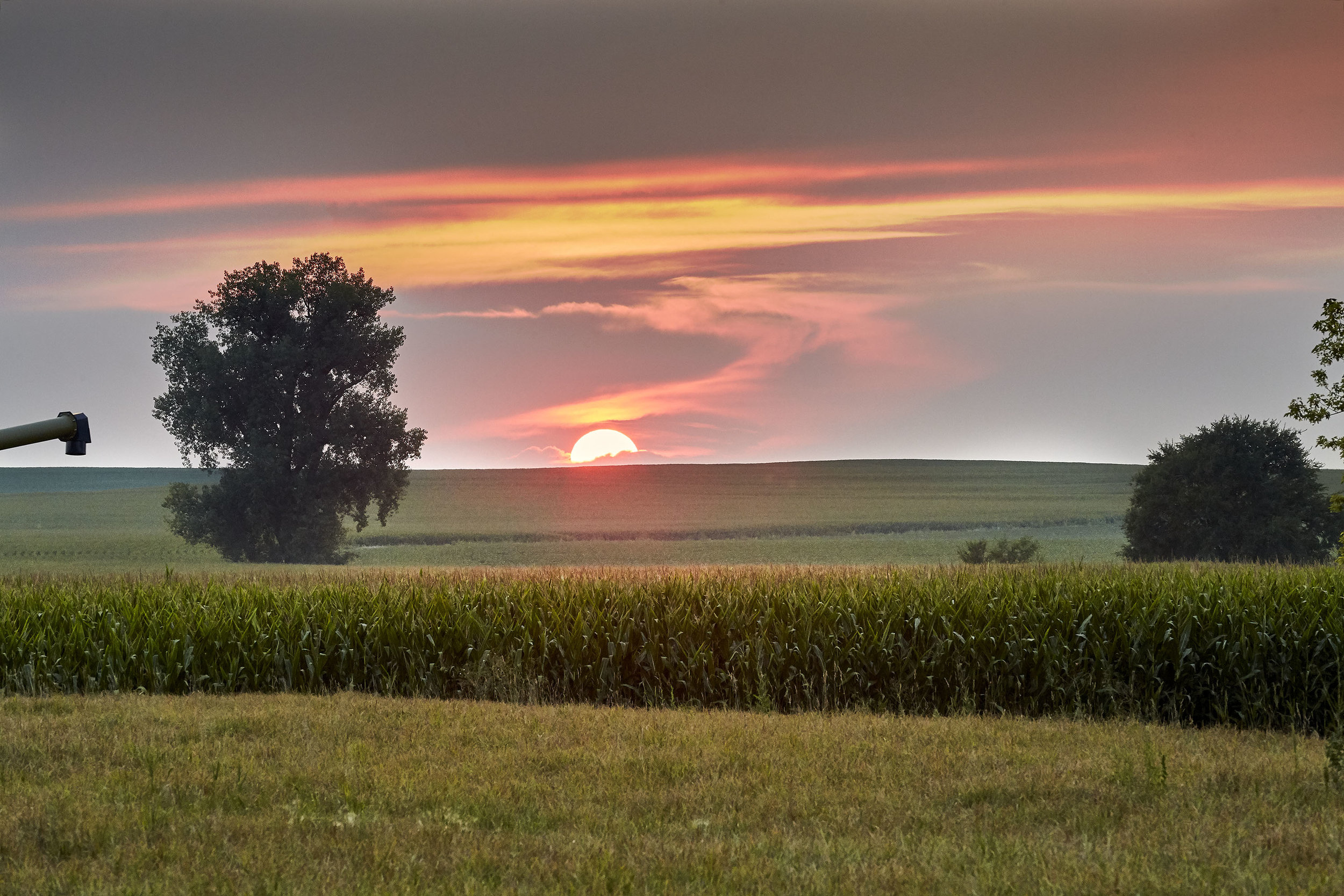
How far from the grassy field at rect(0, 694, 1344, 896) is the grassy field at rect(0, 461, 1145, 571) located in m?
32.6

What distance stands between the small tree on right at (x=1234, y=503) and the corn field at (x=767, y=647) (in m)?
36.9

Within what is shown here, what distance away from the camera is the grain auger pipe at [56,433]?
6047 millimetres

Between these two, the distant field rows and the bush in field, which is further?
the distant field rows

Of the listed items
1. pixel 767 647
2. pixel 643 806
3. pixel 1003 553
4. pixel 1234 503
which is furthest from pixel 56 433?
pixel 1234 503

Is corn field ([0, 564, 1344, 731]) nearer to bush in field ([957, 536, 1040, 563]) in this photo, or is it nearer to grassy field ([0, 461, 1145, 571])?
grassy field ([0, 461, 1145, 571])

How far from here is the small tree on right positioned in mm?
50000

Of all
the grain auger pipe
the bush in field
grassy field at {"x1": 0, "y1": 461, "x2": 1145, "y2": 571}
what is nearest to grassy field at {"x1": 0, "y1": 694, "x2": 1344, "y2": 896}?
the grain auger pipe

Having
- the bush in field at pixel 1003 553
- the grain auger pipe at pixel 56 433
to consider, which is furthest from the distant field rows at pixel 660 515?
the grain auger pipe at pixel 56 433

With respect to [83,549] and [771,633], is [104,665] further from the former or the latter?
[83,549]

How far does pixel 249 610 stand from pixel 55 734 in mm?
5339

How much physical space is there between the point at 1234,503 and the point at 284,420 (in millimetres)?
45879

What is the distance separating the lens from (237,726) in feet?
36.9

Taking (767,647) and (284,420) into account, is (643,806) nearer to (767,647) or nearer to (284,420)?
(767,647)

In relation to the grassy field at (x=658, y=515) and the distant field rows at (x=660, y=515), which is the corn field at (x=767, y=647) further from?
the distant field rows at (x=660, y=515)
